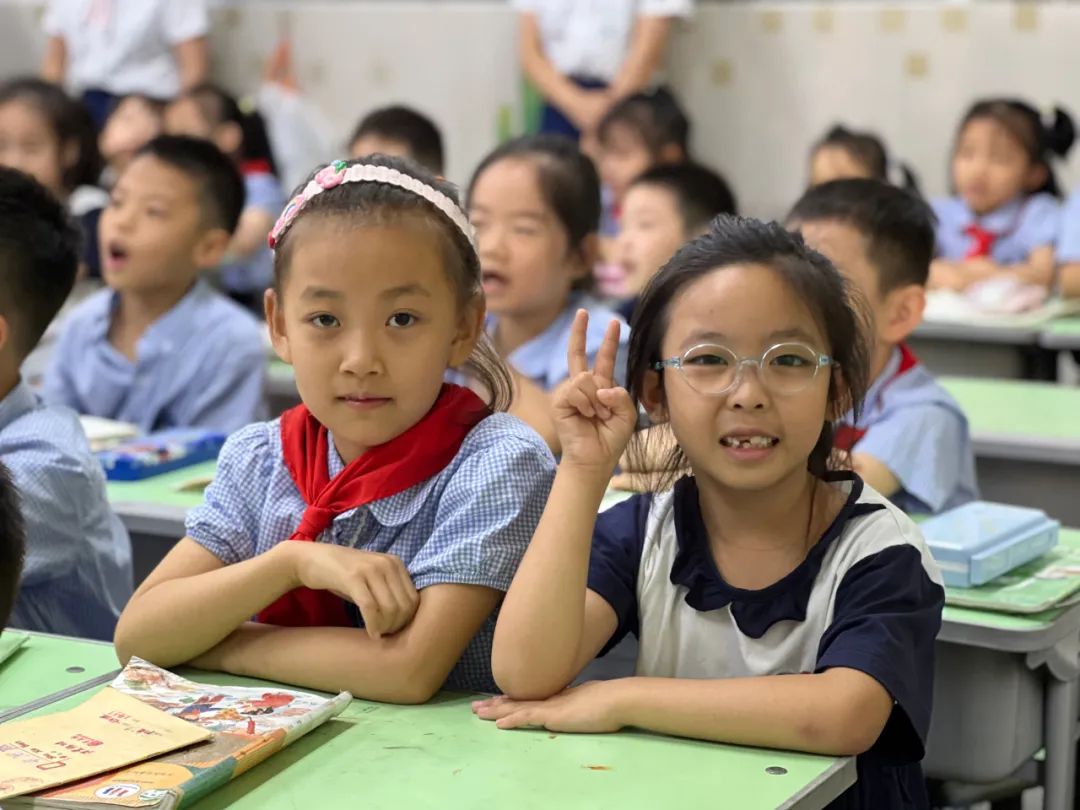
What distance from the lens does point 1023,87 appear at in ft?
20.2

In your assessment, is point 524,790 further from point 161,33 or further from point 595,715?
point 161,33

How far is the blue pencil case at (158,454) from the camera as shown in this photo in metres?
2.58

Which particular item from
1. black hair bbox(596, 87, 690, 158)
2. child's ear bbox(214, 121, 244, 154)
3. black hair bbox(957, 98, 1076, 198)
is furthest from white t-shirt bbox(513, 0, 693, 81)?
black hair bbox(957, 98, 1076, 198)

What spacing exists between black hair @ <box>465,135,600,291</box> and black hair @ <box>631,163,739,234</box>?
2.42 ft

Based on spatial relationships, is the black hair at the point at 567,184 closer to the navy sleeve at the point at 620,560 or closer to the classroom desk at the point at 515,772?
the navy sleeve at the point at 620,560

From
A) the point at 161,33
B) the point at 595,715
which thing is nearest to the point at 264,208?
the point at 161,33

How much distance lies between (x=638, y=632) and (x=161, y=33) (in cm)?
618

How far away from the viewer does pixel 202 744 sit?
4.52 feet

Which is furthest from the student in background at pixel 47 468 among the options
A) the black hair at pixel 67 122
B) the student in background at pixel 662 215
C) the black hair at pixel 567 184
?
the black hair at pixel 67 122

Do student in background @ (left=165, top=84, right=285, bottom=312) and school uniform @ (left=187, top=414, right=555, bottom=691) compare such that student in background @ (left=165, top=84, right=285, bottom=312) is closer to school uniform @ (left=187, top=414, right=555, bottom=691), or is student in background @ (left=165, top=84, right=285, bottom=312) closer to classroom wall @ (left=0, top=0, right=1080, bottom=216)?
classroom wall @ (left=0, top=0, right=1080, bottom=216)

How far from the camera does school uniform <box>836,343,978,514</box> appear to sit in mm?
2385

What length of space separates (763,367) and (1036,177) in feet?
13.0

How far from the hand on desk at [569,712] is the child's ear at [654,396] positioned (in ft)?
0.98

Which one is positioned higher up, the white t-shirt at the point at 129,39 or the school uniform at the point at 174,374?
the white t-shirt at the point at 129,39
